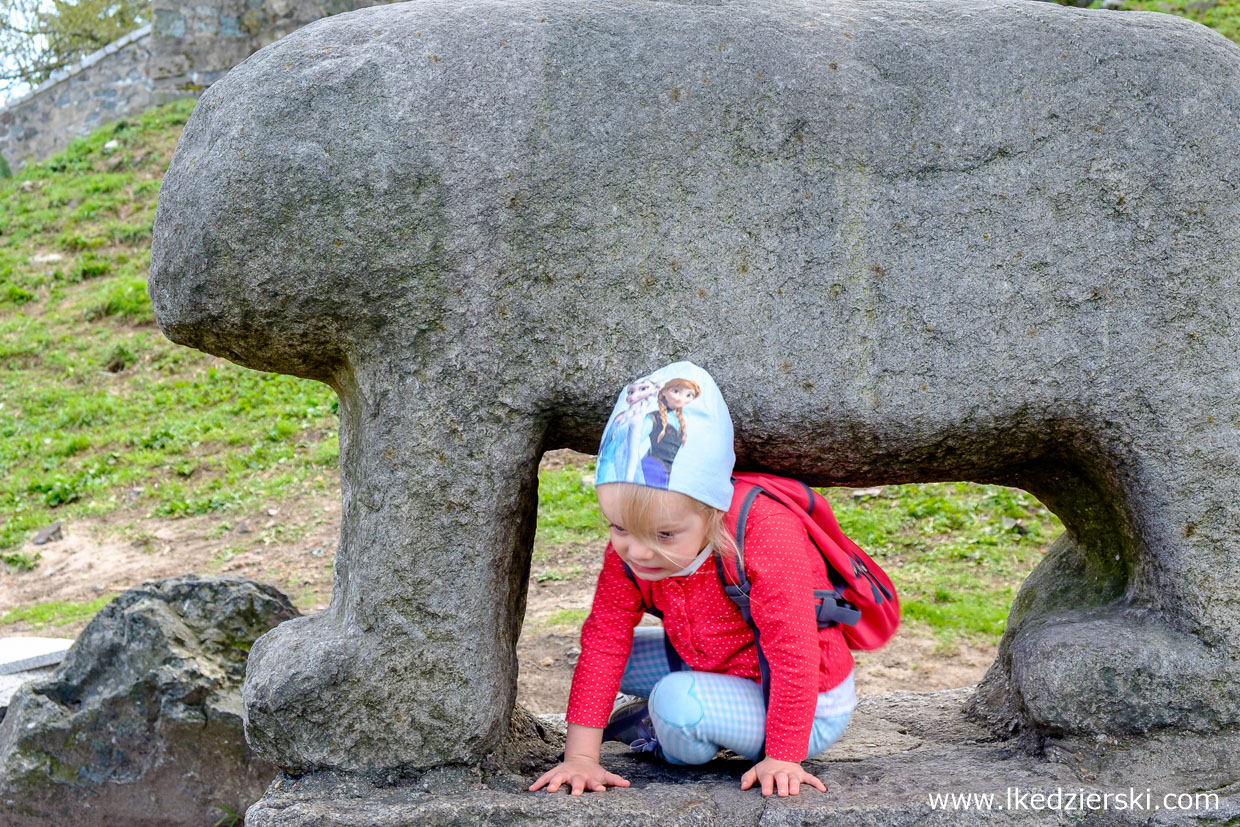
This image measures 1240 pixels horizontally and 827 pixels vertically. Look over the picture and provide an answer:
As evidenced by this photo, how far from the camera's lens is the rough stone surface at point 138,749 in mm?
3057

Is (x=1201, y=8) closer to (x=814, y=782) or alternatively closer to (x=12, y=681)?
(x=814, y=782)

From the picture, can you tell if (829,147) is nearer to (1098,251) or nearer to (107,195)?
(1098,251)

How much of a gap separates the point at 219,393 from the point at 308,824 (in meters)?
5.84

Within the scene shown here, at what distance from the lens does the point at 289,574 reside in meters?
5.26

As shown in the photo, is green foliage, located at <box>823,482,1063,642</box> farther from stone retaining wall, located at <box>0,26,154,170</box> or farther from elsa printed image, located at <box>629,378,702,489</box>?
stone retaining wall, located at <box>0,26,154,170</box>

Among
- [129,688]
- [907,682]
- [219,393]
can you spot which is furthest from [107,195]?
[907,682]

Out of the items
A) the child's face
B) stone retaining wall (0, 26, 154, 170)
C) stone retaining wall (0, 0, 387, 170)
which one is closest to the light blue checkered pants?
the child's face

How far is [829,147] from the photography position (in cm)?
205

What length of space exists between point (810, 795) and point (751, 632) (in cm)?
33

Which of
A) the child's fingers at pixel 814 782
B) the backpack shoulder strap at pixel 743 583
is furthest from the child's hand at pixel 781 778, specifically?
the backpack shoulder strap at pixel 743 583

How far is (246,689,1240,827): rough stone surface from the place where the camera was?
1997 millimetres

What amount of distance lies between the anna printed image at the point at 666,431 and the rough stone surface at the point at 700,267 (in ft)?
0.34

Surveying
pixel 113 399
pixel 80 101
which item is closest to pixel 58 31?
pixel 80 101

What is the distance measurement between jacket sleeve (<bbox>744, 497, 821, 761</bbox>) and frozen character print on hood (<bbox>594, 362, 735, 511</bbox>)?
0.14m
